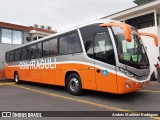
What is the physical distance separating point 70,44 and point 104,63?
243 centimetres

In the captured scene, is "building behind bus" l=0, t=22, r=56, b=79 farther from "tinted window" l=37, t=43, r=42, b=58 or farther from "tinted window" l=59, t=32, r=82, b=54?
"tinted window" l=59, t=32, r=82, b=54

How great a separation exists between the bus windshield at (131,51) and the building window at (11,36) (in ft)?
53.5

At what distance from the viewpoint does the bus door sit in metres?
7.27

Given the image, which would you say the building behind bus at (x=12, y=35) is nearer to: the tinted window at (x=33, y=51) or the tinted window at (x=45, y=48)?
the tinted window at (x=33, y=51)

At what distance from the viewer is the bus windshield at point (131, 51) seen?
723cm

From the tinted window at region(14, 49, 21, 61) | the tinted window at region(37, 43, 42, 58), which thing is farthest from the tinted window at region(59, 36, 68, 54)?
the tinted window at region(14, 49, 21, 61)

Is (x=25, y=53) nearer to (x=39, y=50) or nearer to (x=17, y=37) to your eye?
(x=39, y=50)

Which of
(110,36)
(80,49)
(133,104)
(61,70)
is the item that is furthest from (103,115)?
(61,70)

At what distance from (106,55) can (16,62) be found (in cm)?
1025

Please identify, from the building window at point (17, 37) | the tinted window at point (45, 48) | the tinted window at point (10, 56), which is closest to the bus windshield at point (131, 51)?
the tinted window at point (45, 48)

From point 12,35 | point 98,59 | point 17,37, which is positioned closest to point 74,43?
point 98,59

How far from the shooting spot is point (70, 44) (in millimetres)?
9391

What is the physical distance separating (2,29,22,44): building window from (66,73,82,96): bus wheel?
1398 cm

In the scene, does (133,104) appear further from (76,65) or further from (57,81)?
(57,81)
